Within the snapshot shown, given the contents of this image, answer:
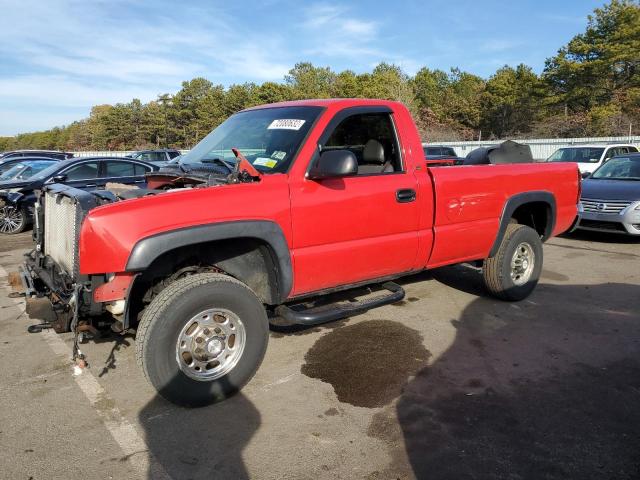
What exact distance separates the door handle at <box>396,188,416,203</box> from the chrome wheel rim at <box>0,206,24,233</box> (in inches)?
400

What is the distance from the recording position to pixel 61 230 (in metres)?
3.60

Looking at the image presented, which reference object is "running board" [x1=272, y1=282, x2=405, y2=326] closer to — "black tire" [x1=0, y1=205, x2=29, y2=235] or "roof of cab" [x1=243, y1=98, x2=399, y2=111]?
"roof of cab" [x1=243, y1=98, x2=399, y2=111]

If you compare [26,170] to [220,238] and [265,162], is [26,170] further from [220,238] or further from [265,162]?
[220,238]

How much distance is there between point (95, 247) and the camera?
298cm

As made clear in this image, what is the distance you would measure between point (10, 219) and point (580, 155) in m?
15.6

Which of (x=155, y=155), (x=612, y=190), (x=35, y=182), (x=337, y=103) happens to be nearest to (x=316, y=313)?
(x=337, y=103)

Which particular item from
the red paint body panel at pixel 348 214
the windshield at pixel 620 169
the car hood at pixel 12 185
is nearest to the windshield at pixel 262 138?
the red paint body panel at pixel 348 214

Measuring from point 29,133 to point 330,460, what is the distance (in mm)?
163714

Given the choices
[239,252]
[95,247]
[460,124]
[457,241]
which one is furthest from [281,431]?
[460,124]

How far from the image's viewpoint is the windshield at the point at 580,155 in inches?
604

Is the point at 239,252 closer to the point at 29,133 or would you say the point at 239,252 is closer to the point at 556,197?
the point at 556,197

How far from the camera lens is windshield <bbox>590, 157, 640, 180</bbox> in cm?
961

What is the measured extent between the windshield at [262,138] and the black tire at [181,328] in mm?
954

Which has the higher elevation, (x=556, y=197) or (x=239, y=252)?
(x=556, y=197)
